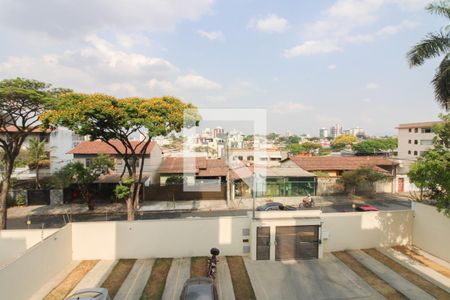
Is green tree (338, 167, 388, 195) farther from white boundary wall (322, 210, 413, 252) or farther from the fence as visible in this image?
white boundary wall (322, 210, 413, 252)

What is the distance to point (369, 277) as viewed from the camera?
1205 centimetres

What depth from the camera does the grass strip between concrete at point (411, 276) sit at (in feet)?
35.3

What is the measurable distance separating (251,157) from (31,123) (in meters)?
34.7

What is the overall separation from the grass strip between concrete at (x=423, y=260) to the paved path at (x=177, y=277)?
10981 millimetres

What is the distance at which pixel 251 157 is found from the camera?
1912 inches

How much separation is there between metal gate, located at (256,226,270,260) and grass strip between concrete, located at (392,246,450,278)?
719 cm

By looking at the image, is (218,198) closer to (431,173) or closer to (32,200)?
(32,200)

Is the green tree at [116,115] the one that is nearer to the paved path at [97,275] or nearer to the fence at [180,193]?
the paved path at [97,275]

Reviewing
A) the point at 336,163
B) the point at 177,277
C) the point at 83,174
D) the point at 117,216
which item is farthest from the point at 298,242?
the point at 336,163

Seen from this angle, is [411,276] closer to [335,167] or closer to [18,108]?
[335,167]

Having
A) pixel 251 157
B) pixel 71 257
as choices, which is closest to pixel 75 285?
pixel 71 257

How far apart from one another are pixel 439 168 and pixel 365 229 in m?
5.40

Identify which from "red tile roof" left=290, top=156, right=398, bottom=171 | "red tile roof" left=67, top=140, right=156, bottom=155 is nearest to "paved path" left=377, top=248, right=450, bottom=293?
"red tile roof" left=290, top=156, right=398, bottom=171

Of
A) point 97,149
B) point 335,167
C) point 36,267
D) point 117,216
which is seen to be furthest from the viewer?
point 335,167
